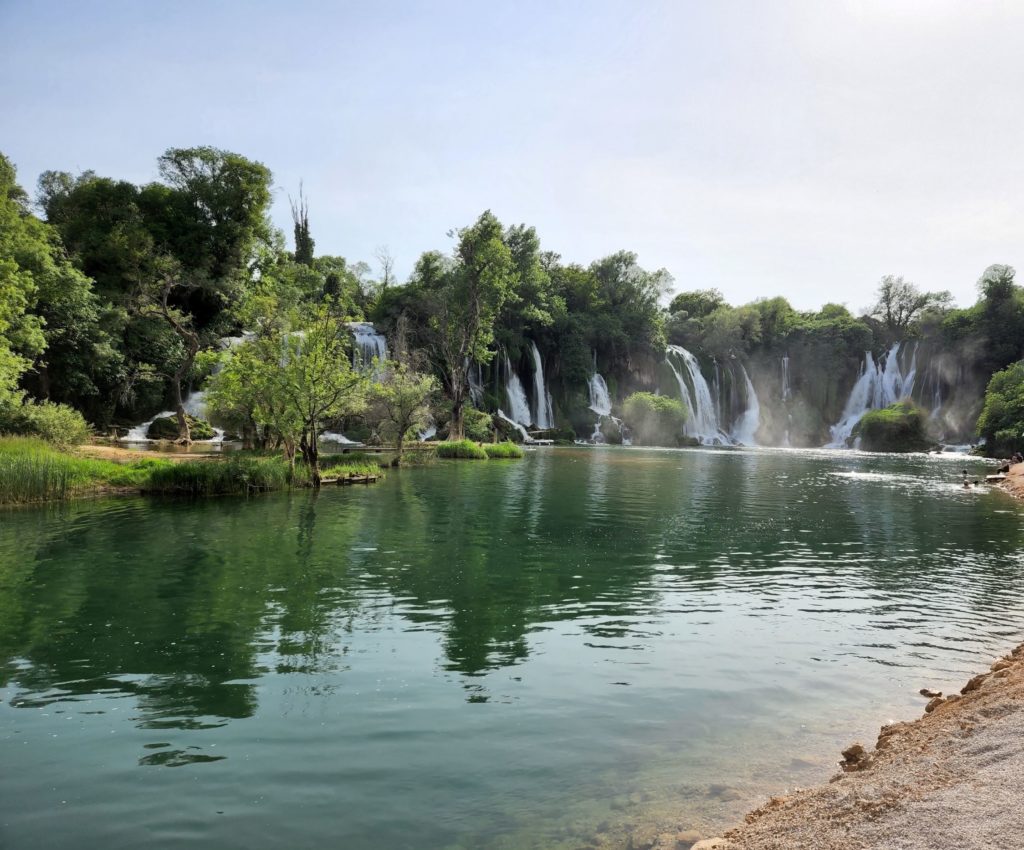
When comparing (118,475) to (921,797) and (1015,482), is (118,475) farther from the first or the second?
(1015,482)

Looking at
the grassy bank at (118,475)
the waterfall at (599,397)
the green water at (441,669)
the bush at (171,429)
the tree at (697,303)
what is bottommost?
the green water at (441,669)

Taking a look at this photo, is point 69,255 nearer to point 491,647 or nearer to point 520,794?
point 491,647

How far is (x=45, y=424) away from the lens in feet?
93.1

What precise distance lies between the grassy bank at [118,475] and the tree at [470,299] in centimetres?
3122

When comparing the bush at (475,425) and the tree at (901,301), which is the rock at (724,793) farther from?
the tree at (901,301)

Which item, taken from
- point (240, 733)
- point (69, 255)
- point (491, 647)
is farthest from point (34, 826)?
point (69, 255)

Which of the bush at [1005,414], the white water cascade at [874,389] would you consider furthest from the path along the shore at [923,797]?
the white water cascade at [874,389]

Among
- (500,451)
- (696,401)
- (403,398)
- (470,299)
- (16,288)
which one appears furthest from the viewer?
(696,401)

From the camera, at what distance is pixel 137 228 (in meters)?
52.6

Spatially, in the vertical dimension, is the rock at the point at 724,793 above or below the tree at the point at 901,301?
below

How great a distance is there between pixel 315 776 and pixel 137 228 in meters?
57.5

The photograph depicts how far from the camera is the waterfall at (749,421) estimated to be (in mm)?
88812

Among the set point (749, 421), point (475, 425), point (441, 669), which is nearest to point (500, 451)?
point (475, 425)

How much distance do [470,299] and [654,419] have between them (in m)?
28.8
